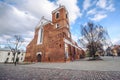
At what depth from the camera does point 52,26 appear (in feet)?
91.4

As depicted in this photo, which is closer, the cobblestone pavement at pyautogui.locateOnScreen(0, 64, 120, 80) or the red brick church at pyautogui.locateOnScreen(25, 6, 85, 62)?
the cobblestone pavement at pyautogui.locateOnScreen(0, 64, 120, 80)

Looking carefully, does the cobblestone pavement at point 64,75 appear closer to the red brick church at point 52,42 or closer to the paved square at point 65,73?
the paved square at point 65,73

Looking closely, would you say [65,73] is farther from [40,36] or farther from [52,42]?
[40,36]

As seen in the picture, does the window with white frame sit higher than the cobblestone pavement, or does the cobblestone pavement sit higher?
the window with white frame

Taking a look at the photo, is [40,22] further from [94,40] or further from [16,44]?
[94,40]

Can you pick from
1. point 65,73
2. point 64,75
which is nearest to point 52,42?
point 65,73

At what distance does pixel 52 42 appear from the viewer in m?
24.4

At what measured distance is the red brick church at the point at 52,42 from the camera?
22578 millimetres

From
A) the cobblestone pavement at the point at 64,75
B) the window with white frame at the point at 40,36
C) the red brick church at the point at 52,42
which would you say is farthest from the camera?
the window with white frame at the point at 40,36

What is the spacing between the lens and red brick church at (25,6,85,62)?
22.6 meters

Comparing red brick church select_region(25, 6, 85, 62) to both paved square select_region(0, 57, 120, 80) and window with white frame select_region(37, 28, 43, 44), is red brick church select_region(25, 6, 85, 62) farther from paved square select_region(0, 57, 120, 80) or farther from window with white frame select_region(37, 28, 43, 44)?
paved square select_region(0, 57, 120, 80)

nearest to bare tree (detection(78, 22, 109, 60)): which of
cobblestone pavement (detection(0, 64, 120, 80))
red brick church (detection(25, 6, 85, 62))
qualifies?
red brick church (detection(25, 6, 85, 62))

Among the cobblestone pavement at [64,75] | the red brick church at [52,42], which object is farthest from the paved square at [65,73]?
the red brick church at [52,42]

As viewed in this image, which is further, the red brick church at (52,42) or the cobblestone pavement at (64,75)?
the red brick church at (52,42)
